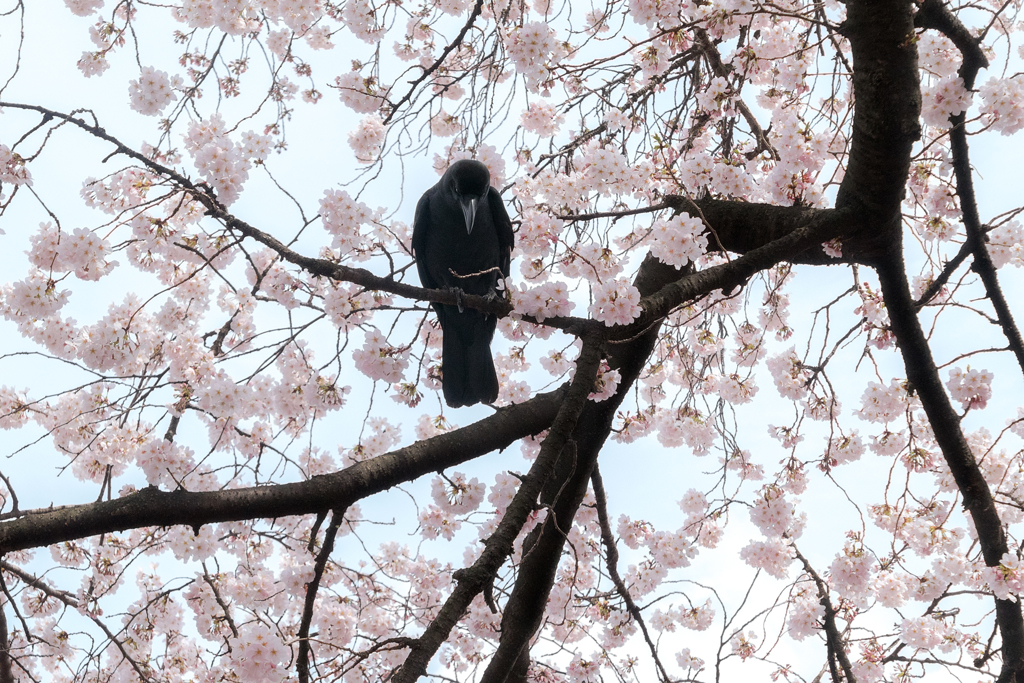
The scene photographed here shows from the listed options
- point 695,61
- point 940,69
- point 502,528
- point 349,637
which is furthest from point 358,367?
point 940,69

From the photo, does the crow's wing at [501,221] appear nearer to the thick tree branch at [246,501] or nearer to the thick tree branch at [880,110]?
the thick tree branch at [246,501]

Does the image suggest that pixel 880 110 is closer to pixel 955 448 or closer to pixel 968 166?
pixel 968 166

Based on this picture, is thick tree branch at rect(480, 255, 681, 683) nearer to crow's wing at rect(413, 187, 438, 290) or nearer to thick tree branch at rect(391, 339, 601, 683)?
thick tree branch at rect(391, 339, 601, 683)

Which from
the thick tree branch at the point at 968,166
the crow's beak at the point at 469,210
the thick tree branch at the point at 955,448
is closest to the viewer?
the thick tree branch at the point at 968,166

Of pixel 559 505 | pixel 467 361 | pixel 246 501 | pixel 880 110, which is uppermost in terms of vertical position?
pixel 467 361

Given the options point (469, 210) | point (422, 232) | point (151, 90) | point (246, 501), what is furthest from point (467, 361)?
point (151, 90)

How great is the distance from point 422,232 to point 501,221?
19.4 inches

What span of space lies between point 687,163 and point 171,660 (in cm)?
379

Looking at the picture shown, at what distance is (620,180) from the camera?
2789mm

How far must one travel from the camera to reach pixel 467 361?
12.1ft

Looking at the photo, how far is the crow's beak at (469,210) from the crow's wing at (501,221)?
0.23 m

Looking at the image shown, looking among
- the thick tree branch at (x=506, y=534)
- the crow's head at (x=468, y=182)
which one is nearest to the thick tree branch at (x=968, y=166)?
the thick tree branch at (x=506, y=534)

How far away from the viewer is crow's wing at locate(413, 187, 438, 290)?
4.07 meters

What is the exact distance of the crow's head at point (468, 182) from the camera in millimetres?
3646
